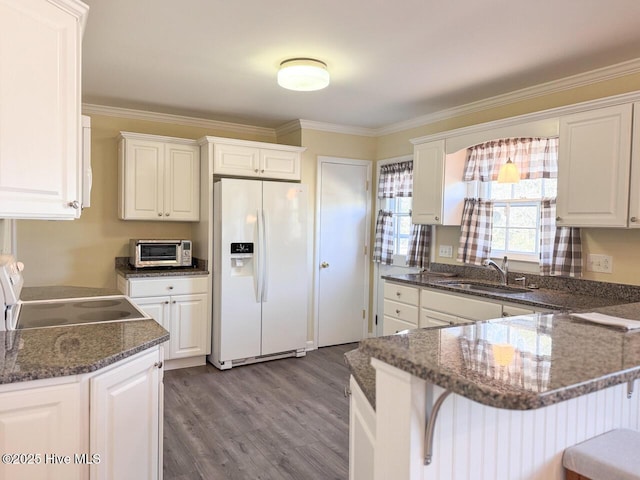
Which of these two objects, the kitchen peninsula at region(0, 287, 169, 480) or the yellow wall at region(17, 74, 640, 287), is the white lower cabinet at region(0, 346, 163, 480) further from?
the yellow wall at region(17, 74, 640, 287)

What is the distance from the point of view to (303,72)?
9.51ft

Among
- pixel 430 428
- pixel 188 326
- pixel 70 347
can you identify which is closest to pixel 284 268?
pixel 188 326

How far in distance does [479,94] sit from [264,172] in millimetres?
2086

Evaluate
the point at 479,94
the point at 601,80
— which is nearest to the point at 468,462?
the point at 601,80

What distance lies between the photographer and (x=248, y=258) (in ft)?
13.6

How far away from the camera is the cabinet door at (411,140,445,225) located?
380cm

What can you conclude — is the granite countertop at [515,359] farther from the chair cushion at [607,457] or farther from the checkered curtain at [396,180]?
the checkered curtain at [396,180]

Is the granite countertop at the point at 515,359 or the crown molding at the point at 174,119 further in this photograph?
the crown molding at the point at 174,119

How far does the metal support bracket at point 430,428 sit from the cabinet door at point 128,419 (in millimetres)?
1135

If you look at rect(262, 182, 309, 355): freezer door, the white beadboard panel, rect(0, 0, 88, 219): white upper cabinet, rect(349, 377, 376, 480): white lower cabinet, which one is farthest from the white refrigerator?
the white beadboard panel

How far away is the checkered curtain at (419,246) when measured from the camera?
14.2 feet

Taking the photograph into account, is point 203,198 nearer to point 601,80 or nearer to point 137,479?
point 137,479

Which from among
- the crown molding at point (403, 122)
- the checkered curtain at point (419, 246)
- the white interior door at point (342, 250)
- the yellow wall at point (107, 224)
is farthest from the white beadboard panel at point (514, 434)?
the white interior door at point (342, 250)

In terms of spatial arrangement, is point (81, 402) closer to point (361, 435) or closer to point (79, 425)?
point (79, 425)
